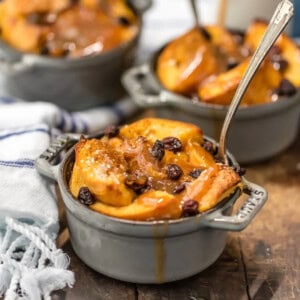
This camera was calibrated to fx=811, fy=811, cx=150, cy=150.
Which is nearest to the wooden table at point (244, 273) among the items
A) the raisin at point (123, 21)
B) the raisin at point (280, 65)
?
the raisin at point (280, 65)

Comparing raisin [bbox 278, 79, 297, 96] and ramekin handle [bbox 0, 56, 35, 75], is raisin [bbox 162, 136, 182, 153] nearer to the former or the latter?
raisin [bbox 278, 79, 297, 96]

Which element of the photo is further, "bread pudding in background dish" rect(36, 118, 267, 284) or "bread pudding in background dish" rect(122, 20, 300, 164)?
"bread pudding in background dish" rect(122, 20, 300, 164)

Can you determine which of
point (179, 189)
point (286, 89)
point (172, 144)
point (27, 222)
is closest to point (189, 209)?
point (179, 189)

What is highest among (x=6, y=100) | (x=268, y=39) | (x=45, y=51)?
(x=268, y=39)

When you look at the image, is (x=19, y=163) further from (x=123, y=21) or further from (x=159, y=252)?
(x=123, y=21)

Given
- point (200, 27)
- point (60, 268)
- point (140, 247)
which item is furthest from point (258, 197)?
point (200, 27)

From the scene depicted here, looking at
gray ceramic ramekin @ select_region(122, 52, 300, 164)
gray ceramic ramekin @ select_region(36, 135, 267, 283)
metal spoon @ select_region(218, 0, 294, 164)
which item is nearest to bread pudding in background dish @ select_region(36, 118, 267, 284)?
gray ceramic ramekin @ select_region(36, 135, 267, 283)
